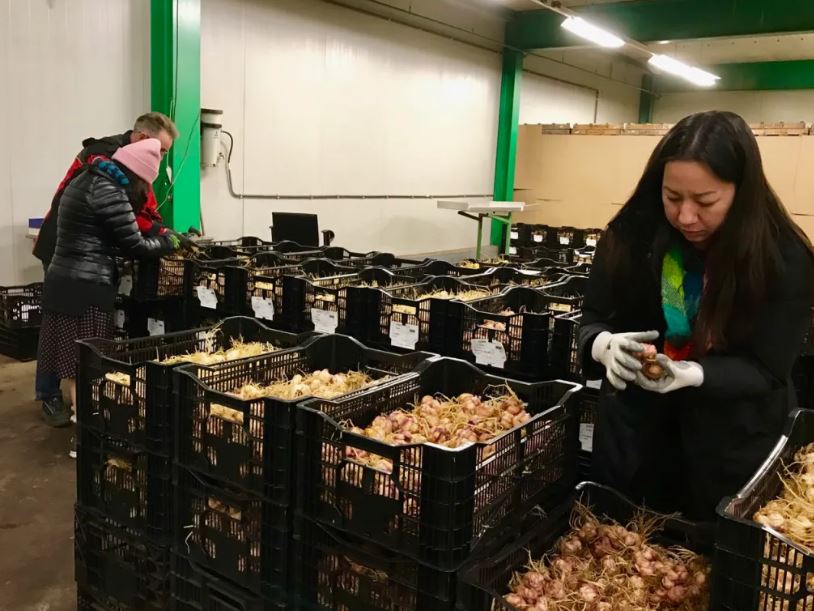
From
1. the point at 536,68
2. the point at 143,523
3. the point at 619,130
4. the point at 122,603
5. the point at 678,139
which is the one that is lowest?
the point at 122,603

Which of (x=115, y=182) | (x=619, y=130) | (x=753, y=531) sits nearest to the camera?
(x=753, y=531)

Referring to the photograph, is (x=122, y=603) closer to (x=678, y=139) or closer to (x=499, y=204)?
(x=678, y=139)

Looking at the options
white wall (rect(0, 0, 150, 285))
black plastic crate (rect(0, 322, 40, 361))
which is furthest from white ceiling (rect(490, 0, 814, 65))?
black plastic crate (rect(0, 322, 40, 361))

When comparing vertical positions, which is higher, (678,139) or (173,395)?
(678,139)

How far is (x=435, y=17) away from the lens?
887 centimetres

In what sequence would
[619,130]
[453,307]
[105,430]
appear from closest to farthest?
[105,430]
[453,307]
[619,130]

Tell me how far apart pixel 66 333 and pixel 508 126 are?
26.1 ft

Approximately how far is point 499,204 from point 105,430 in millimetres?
5941

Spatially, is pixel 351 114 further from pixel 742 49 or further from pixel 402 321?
pixel 742 49

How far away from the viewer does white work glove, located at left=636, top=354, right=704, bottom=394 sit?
1506mm

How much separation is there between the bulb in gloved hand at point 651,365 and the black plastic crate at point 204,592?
1043mm

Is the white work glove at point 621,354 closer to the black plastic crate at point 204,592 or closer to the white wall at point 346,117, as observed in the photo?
the black plastic crate at point 204,592

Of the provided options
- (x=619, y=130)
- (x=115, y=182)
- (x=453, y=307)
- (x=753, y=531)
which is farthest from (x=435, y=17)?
(x=753, y=531)

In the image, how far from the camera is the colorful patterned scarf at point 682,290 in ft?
5.33
